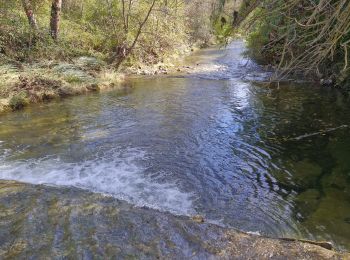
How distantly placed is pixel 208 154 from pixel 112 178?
178 centimetres

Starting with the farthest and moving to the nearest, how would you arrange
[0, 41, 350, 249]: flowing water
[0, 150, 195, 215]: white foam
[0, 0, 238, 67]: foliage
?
[0, 0, 238, 67]: foliage
[0, 150, 195, 215]: white foam
[0, 41, 350, 249]: flowing water

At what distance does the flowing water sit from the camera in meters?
4.39

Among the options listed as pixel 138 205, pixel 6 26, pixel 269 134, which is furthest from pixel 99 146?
pixel 6 26

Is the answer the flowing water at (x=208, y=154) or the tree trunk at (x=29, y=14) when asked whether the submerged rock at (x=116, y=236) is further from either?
the tree trunk at (x=29, y=14)

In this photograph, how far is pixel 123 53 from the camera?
1562 centimetres

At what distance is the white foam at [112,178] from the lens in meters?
4.64

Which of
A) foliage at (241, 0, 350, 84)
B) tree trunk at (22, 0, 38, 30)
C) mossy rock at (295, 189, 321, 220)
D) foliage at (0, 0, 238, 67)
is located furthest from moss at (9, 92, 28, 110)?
mossy rock at (295, 189, 321, 220)

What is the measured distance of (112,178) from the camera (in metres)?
5.33

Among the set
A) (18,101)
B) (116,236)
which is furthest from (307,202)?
(18,101)

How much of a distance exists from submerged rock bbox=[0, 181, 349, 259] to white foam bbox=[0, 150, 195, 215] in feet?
1.14

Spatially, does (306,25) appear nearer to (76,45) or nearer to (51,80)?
(51,80)

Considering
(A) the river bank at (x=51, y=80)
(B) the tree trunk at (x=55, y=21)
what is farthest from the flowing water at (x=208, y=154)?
(B) the tree trunk at (x=55, y=21)

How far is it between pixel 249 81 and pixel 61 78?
21.5 feet

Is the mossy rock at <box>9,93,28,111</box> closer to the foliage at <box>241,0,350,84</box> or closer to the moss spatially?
the moss
